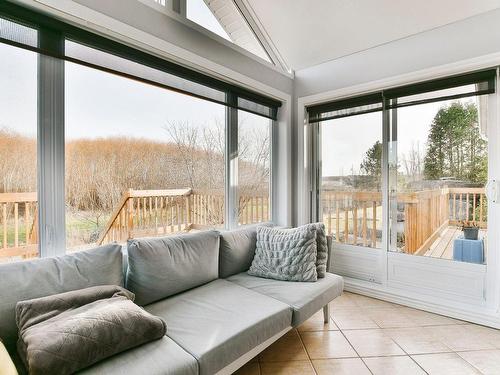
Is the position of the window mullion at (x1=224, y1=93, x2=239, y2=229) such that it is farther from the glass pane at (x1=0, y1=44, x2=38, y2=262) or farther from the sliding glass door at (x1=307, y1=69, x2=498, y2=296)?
the glass pane at (x1=0, y1=44, x2=38, y2=262)

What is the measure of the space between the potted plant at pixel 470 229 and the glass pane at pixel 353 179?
71cm

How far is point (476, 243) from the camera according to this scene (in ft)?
7.82

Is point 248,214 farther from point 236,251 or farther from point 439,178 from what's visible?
point 439,178

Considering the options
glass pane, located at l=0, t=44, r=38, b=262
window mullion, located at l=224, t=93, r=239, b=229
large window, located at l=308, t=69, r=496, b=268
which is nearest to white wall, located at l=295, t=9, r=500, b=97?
large window, located at l=308, t=69, r=496, b=268

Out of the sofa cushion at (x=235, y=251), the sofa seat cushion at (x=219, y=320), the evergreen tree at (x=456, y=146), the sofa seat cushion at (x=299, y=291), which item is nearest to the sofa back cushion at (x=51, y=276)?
the sofa seat cushion at (x=219, y=320)

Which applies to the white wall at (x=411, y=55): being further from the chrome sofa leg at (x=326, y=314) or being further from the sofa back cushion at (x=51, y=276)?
the sofa back cushion at (x=51, y=276)

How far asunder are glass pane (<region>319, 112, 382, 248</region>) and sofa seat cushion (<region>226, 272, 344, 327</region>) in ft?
3.42

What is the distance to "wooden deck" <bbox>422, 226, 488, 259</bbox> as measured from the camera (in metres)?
2.50

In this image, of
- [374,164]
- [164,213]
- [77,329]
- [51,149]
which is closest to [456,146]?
[374,164]

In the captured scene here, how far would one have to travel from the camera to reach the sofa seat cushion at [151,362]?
1092 millimetres

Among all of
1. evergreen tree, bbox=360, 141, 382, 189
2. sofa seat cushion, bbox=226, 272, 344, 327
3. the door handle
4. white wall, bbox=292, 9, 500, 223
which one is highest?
white wall, bbox=292, 9, 500, 223

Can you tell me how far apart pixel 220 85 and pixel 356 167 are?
172 centimetres

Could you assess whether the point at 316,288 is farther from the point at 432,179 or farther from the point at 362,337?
the point at 432,179

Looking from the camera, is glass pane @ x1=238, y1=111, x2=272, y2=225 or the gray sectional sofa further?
glass pane @ x1=238, y1=111, x2=272, y2=225
